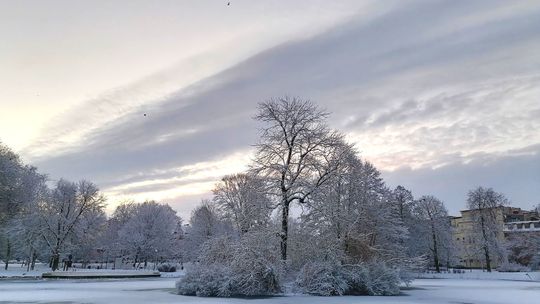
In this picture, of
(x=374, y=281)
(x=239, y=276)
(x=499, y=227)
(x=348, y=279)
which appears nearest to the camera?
(x=239, y=276)

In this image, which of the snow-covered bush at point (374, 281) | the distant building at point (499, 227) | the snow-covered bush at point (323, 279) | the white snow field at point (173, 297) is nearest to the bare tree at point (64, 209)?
the white snow field at point (173, 297)

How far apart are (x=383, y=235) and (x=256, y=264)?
2084 cm

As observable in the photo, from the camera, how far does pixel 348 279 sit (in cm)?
3030

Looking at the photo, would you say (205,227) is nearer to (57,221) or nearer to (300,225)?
(57,221)

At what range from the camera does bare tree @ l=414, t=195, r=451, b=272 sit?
71750 mm

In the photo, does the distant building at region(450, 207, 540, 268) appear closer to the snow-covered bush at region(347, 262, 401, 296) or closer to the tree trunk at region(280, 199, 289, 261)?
the snow-covered bush at region(347, 262, 401, 296)

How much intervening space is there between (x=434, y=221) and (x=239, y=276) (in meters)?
53.3

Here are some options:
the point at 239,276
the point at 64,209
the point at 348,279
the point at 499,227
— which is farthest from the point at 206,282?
the point at 499,227

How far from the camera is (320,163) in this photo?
3606 centimetres

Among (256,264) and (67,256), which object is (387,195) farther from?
(67,256)

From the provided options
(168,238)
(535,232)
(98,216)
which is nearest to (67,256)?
(98,216)

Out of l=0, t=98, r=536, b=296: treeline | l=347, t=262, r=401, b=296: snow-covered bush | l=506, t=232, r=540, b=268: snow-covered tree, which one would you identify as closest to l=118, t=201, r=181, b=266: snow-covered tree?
l=0, t=98, r=536, b=296: treeline

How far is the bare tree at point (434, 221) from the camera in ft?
235

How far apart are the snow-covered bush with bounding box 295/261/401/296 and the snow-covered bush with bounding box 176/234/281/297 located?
85.7 inches
